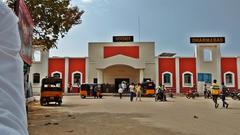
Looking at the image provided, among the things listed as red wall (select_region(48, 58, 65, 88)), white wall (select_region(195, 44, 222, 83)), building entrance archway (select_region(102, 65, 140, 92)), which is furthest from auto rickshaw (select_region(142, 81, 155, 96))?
red wall (select_region(48, 58, 65, 88))

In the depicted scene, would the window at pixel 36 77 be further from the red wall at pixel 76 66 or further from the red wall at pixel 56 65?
the red wall at pixel 76 66

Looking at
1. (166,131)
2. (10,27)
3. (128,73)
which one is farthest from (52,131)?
(128,73)

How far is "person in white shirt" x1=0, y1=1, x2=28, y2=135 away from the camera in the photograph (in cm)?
98

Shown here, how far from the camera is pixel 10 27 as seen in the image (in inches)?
43.6

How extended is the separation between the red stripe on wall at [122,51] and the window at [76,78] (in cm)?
380

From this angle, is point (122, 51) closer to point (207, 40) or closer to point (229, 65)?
point (207, 40)

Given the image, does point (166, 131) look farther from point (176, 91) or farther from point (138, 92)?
point (176, 91)

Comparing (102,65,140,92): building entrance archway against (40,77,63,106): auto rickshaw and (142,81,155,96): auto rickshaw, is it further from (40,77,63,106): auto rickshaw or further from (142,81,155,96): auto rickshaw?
(40,77,63,106): auto rickshaw

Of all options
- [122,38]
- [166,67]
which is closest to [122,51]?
[122,38]

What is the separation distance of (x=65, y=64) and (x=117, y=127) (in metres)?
30.2

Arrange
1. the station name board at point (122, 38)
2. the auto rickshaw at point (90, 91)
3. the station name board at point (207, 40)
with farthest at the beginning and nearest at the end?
the station name board at point (122, 38)
the station name board at point (207, 40)
the auto rickshaw at point (90, 91)

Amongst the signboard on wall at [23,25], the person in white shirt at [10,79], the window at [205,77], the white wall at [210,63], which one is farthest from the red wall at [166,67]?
the person in white shirt at [10,79]

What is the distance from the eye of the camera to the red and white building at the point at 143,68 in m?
36.9

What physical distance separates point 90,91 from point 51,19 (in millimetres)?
16684
